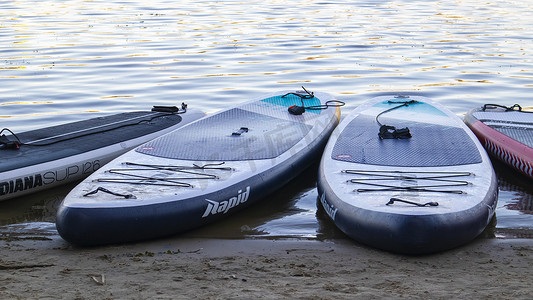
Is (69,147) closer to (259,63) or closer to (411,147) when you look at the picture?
(411,147)

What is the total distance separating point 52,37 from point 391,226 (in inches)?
517

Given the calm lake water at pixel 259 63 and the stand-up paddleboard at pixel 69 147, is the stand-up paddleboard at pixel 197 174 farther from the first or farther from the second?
the stand-up paddleboard at pixel 69 147

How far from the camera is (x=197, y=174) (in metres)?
5.78

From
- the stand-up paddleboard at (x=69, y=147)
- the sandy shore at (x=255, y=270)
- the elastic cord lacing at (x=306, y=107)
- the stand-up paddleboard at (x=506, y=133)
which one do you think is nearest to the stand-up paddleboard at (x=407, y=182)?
the sandy shore at (x=255, y=270)

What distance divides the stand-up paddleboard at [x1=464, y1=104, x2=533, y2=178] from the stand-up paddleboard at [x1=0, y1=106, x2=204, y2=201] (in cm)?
338

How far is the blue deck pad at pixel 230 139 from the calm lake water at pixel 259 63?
464 mm

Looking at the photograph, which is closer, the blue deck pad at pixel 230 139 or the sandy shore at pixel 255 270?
the sandy shore at pixel 255 270

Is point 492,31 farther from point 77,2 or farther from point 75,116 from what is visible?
point 77,2

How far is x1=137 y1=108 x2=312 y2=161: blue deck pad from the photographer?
6.39 meters

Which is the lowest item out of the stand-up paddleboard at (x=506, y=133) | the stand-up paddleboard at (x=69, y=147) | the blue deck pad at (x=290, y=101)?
the stand-up paddleboard at (x=506, y=133)

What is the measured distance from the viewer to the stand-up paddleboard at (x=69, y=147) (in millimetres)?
6160

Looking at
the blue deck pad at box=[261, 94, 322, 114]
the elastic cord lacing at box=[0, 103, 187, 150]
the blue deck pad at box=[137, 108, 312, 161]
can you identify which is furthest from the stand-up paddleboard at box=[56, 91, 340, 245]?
the elastic cord lacing at box=[0, 103, 187, 150]

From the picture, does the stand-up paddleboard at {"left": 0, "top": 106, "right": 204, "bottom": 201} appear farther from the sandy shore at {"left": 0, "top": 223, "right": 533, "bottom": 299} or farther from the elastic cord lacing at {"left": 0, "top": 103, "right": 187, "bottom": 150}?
the sandy shore at {"left": 0, "top": 223, "right": 533, "bottom": 299}

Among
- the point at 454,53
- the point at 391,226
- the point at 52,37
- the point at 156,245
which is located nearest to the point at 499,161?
the point at 391,226
